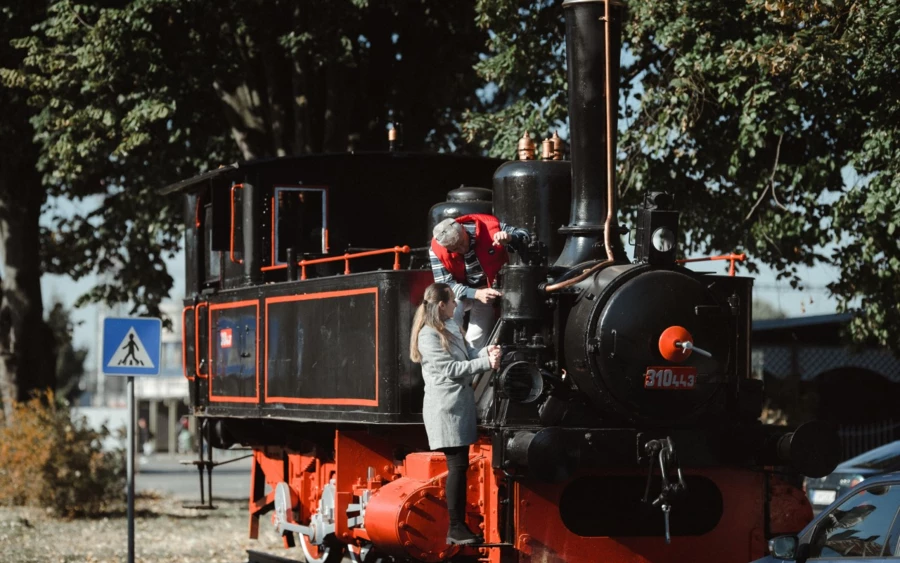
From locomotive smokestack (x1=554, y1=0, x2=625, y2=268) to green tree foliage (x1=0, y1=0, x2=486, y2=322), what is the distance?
29.5ft

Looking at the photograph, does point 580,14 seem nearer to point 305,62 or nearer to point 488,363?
point 488,363

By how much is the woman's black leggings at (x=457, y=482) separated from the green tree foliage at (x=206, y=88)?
9848 millimetres

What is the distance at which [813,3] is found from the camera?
1212 centimetres

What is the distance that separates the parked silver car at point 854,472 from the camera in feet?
45.6

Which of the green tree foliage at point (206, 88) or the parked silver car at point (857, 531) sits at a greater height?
the green tree foliage at point (206, 88)

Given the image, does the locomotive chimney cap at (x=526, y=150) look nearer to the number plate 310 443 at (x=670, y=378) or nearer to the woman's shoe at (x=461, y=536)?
the number plate 310 443 at (x=670, y=378)

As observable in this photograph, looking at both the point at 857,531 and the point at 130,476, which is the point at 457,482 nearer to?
the point at 857,531

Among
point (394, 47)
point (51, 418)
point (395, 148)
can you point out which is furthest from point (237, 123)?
point (395, 148)

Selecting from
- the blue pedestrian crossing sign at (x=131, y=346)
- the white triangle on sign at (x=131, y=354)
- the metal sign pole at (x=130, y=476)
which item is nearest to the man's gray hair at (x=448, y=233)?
the metal sign pole at (x=130, y=476)

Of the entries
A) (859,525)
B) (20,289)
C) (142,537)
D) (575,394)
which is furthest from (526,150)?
(20,289)

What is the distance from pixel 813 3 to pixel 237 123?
8469mm

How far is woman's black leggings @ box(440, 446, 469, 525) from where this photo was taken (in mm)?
7520

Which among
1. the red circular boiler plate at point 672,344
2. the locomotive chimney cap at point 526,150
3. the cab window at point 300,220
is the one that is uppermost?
the locomotive chimney cap at point 526,150

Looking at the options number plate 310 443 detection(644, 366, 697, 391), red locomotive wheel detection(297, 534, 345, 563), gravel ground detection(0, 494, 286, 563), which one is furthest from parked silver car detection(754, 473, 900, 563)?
gravel ground detection(0, 494, 286, 563)
